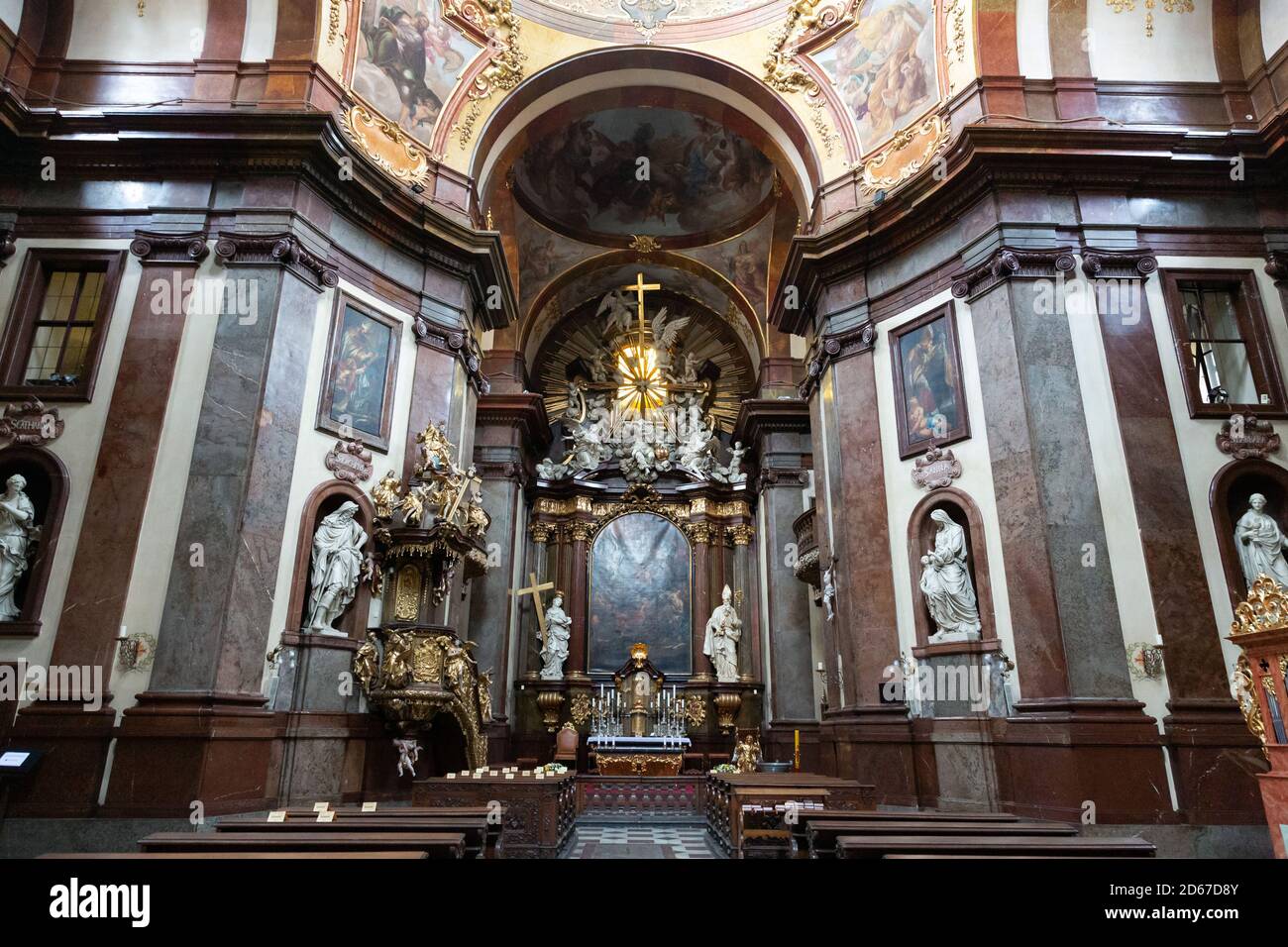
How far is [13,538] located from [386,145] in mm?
7161

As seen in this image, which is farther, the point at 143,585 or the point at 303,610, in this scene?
the point at 303,610

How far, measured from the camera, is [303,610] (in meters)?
9.57

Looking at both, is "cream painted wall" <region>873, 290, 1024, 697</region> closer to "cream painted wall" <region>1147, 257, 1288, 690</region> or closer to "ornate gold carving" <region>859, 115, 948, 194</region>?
"cream painted wall" <region>1147, 257, 1288, 690</region>

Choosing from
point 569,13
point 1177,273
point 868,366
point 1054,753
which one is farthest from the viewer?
point 569,13

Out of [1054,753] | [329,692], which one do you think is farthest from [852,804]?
[329,692]

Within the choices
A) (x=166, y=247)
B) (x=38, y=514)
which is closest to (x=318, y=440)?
(x=166, y=247)

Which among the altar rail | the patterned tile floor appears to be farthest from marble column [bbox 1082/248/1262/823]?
the altar rail

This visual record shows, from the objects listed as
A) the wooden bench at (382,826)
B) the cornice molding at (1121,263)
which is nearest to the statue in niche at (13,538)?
the wooden bench at (382,826)

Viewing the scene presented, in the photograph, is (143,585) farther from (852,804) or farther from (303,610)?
(852,804)

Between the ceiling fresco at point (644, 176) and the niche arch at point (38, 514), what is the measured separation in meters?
11.4

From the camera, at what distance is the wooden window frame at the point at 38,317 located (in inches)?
362

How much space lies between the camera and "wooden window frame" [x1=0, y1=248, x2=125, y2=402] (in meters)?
9.20

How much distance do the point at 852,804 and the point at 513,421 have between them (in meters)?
11.5

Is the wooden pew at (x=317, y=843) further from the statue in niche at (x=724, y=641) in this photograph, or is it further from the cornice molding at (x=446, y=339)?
the statue in niche at (x=724, y=641)
